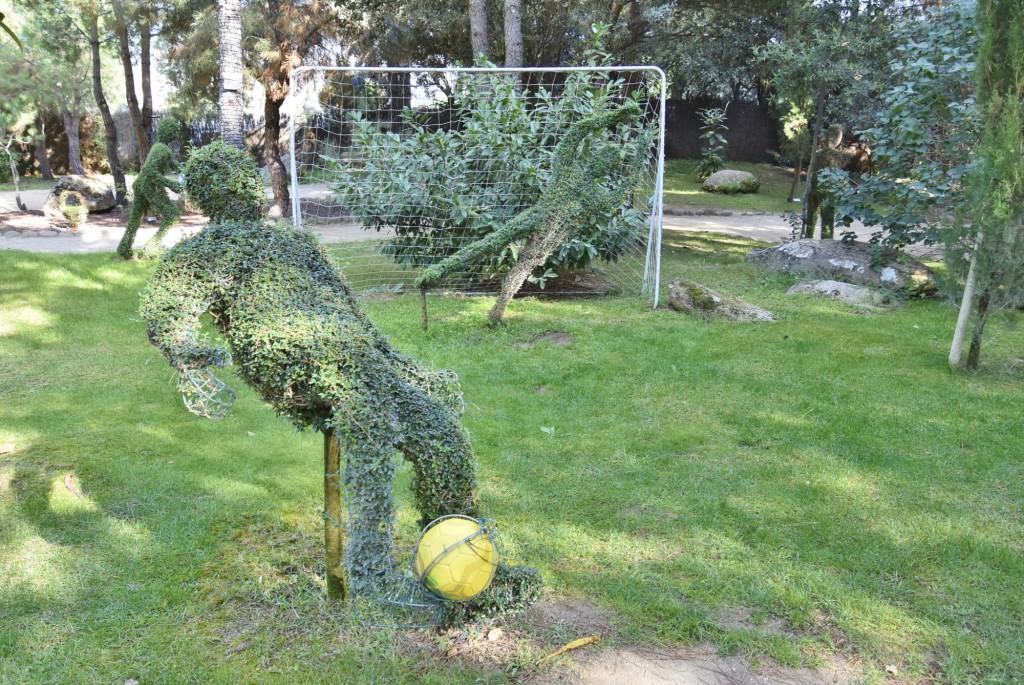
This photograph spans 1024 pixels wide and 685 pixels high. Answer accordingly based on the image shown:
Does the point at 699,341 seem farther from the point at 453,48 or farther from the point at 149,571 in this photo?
the point at 453,48

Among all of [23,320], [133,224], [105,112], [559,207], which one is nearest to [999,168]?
[559,207]

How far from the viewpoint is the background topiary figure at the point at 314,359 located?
8.18ft

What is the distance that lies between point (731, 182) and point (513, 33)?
1103 cm

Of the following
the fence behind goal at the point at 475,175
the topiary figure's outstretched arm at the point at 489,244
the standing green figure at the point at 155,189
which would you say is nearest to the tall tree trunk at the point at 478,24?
the fence behind goal at the point at 475,175

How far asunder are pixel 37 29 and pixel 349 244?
30.6ft

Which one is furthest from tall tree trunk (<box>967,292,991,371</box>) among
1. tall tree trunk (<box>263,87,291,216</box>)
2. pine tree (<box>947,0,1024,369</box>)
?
tall tree trunk (<box>263,87,291,216</box>)

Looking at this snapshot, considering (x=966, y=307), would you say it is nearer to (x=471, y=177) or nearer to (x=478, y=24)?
(x=471, y=177)

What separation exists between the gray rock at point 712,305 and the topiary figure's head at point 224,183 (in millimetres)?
5601

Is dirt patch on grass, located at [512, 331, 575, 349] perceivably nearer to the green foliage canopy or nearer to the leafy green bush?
the leafy green bush

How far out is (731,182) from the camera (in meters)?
19.7

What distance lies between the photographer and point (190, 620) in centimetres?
310

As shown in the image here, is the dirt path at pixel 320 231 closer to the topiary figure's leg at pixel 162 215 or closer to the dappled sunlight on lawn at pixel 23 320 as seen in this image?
the topiary figure's leg at pixel 162 215

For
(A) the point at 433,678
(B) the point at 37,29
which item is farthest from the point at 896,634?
(B) the point at 37,29

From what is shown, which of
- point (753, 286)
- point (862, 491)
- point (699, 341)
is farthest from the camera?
point (753, 286)
